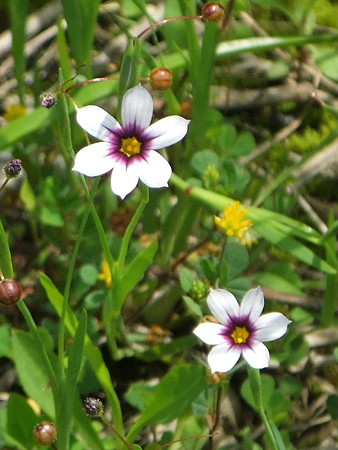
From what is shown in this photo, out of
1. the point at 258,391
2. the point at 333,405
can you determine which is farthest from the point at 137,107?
the point at 333,405

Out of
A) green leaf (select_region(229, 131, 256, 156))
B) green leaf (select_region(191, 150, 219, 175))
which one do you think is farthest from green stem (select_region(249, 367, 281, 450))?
Answer: green leaf (select_region(229, 131, 256, 156))

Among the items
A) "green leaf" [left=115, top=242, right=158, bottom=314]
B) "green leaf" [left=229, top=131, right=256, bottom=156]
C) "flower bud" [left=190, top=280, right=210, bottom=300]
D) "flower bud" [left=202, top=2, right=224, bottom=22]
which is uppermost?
"green leaf" [left=229, top=131, right=256, bottom=156]

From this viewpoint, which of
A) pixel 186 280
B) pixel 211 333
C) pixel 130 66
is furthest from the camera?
pixel 186 280

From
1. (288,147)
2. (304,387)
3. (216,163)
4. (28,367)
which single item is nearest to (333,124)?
(288,147)

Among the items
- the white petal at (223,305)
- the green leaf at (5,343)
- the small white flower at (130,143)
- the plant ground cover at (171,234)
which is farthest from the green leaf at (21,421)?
the small white flower at (130,143)

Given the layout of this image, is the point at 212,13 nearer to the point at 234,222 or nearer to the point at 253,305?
the point at 234,222

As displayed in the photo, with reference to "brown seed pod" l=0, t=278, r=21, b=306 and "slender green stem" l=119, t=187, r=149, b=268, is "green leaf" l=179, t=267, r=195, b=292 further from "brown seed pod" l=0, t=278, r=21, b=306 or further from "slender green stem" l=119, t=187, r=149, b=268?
"brown seed pod" l=0, t=278, r=21, b=306

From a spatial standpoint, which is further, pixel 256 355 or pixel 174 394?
pixel 174 394

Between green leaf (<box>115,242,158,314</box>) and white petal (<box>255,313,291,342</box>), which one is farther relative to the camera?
green leaf (<box>115,242,158,314</box>)
